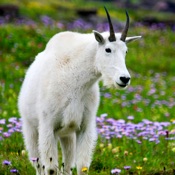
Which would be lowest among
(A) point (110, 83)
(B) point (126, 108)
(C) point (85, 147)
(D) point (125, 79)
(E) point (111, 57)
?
(B) point (126, 108)

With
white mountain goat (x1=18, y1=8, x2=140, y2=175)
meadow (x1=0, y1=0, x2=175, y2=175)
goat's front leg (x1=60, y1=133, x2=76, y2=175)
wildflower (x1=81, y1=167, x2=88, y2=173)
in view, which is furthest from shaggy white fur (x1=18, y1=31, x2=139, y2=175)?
meadow (x1=0, y1=0, x2=175, y2=175)

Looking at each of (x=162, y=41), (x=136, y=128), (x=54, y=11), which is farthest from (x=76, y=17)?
(x=136, y=128)

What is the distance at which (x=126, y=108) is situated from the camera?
35.6 ft

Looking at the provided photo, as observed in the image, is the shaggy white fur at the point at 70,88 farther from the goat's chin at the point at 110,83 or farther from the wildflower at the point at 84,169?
the wildflower at the point at 84,169

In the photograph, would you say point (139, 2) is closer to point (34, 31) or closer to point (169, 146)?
point (34, 31)

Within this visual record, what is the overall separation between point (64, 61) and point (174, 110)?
5.82 m

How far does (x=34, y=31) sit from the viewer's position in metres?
16.4

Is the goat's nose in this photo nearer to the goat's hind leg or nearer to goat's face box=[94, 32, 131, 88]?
goat's face box=[94, 32, 131, 88]

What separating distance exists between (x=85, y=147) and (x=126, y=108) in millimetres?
5180

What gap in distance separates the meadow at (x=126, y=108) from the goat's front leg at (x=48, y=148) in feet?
1.27

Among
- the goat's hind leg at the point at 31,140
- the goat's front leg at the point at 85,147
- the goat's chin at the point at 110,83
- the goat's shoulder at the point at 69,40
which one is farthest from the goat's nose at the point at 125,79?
the goat's hind leg at the point at 31,140

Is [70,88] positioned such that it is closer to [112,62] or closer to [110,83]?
[110,83]

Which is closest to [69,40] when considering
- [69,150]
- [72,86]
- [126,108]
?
[72,86]

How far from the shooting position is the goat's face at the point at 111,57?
17.0 ft
